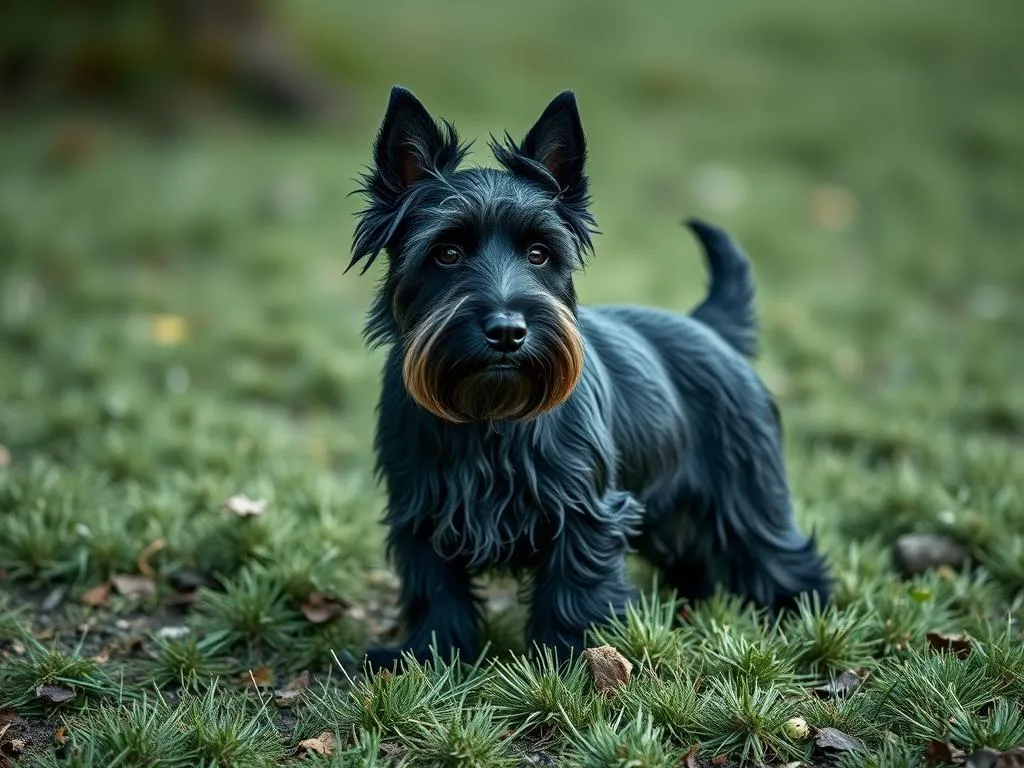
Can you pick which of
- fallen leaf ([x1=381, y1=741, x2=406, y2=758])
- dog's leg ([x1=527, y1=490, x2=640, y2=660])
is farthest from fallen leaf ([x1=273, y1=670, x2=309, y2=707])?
dog's leg ([x1=527, y1=490, x2=640, y2=660])

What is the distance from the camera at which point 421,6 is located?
594 inches

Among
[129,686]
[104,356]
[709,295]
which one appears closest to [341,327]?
[104,356]

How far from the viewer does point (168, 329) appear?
7328 mm

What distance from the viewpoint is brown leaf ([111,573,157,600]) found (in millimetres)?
4266

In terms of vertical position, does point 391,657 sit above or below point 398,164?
below

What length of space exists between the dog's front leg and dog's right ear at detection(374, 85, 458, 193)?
1.19 meters

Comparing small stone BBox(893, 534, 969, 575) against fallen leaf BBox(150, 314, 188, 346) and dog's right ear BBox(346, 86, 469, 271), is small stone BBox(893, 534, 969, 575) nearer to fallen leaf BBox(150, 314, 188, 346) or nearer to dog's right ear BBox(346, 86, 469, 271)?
dog's right ear BBox(346, 86, 469, 271)

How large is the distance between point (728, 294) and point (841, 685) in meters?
1.66

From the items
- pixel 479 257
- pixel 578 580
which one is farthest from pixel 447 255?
pixel 578 580

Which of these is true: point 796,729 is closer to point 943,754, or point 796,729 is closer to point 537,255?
point 943,754

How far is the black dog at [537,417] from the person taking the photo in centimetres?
318

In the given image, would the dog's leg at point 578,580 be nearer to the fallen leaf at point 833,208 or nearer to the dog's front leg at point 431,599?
the dog's front leg at point 431,599

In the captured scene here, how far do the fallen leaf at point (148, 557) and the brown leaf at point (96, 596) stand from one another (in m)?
0.16

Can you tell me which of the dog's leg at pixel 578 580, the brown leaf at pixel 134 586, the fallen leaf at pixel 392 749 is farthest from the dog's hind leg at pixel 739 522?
the brown leaf at pixel 134 586
